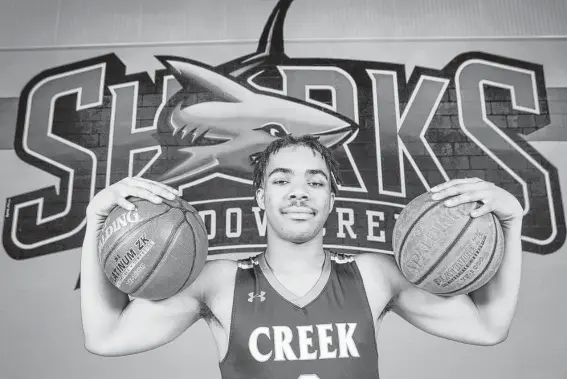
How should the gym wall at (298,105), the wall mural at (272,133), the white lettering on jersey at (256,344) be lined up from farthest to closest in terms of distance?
the wall mural at (272,133) → the gym wall at (298,105) → the white lettering on jersey at (256,344)

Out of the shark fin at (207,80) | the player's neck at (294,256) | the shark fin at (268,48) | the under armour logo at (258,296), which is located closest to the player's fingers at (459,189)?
the player's neck at (294,256)

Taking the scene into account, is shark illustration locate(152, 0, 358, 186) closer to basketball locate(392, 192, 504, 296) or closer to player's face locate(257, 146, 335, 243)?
player's face locate(257, 146, 335, 243)

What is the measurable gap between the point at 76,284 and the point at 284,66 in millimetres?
1942

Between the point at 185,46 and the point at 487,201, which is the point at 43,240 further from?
the point at 487,201

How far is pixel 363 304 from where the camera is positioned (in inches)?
63.5

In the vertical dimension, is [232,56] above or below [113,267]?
above

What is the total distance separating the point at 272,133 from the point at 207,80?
2.00 ft

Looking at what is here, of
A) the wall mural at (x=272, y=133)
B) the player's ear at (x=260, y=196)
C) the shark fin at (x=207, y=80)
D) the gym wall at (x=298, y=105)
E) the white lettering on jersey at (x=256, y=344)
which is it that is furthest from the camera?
the shark fin at (x=207, y=80)

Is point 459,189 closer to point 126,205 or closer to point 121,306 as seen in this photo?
point 126,205

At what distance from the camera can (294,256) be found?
5.62 ft

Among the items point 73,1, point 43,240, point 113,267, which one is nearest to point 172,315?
point 113,267

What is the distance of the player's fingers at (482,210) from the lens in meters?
1.40

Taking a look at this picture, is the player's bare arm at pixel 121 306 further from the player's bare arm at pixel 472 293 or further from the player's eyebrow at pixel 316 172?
the player's bare arm at pixel 472 293

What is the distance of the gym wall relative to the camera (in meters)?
2.62
